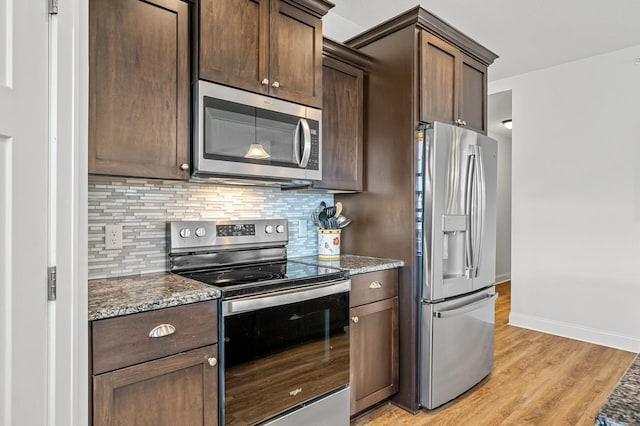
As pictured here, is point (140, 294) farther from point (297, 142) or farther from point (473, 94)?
point (473, 94)

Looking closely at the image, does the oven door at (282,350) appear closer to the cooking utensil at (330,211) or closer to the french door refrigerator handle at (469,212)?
the cooking utensil at (330,211)

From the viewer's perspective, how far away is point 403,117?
2.40 m

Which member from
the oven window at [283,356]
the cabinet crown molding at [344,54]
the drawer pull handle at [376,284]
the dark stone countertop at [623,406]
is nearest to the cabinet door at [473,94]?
the cabinet crown molding at [344,54]

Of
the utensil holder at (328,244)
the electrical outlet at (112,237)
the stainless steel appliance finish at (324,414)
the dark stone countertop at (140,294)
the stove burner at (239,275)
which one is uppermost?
the electrical outlet at (112,237)

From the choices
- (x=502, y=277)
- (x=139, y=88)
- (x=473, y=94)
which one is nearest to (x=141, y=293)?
(x=139, y=88)

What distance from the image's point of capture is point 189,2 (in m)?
1.74

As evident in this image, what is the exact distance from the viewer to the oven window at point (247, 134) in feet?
5.74

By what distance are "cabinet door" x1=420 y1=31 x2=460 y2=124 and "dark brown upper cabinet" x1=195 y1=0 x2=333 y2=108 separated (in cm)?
67

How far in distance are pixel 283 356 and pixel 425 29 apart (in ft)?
6.88

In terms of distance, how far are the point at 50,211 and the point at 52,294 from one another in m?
0.24

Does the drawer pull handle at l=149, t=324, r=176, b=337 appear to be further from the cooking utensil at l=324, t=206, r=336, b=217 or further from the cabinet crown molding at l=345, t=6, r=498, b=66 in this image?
the cabinet crown molding at l=345, t=6, r=498, b=66

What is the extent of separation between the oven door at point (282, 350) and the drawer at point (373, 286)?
13cm

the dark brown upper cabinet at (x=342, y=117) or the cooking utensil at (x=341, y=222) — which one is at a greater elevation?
the dark brown upper cabinet at (x=342, y=117)

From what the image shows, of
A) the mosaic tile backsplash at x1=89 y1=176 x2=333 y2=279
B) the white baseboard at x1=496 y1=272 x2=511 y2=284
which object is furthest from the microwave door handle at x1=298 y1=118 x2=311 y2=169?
the white baseboard at x1=496 y1=272 x2=511 y2=284
